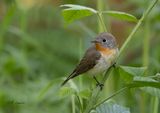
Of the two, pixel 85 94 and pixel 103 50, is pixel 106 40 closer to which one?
pixel 103 50

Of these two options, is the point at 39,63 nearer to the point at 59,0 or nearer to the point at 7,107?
the point at 7,107

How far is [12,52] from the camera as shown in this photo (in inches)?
190

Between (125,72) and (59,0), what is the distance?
531 centimetres

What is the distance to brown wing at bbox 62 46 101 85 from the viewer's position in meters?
2.79

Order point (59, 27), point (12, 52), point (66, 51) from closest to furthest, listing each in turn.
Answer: point (12, 52) < point (66, 51) < point (59, 27)

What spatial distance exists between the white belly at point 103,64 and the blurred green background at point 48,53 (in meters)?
0.07

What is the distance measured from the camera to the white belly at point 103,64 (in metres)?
2.63

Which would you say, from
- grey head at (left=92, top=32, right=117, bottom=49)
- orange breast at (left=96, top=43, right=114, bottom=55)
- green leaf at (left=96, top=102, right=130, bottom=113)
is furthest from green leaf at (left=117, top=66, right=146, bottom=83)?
orange breast at (left=96, top=43, right=114, bottom=55)

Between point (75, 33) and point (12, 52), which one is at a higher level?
point (75, 33)

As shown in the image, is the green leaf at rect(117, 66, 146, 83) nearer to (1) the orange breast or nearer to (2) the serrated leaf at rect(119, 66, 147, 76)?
(2) the serrated leaf at rect(119, 66, 147, 76)

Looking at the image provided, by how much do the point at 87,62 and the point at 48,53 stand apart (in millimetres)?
2890

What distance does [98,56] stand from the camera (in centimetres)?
298

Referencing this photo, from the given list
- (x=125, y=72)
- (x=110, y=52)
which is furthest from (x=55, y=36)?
(x=125, y=72)

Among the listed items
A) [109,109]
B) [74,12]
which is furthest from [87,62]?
[109,109]
